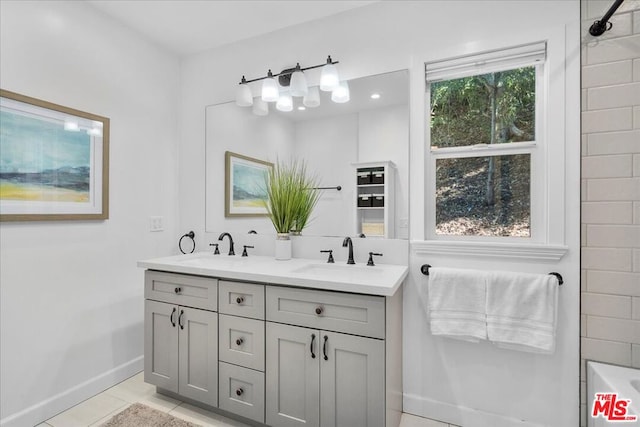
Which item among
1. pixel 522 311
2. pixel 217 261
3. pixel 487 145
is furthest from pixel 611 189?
pixel 217 261

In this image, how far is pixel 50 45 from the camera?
1.92 meters

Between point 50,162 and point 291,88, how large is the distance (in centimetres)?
154

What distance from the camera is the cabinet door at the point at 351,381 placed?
147 cm

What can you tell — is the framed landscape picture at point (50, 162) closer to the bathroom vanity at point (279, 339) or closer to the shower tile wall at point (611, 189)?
the bathroom vanity at point (279, 339)

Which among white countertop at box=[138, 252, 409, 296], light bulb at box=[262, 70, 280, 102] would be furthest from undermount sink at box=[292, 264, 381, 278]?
light bulb at box=[262, 70, 280, 102]

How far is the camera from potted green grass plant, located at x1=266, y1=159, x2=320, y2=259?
223cm

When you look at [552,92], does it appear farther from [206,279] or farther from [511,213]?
[206,279]

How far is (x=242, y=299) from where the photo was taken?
1789 mm

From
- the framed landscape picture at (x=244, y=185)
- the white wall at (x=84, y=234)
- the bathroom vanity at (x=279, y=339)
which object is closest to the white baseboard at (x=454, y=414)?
the bathroom vanity at (x=279, y=339)

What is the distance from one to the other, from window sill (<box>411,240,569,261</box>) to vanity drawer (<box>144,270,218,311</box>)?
124 centimetres

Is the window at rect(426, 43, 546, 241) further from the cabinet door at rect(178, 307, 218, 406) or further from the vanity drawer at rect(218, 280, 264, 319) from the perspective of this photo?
the cabinet door at rect(178, 307, 218, 406)

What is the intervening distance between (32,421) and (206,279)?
124cm

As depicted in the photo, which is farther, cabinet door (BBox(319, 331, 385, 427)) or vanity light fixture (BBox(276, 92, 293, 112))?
vanity light fixture (BBox(276, 92, 293, 112))

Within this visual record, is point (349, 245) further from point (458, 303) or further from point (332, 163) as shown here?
point (458, 303)
